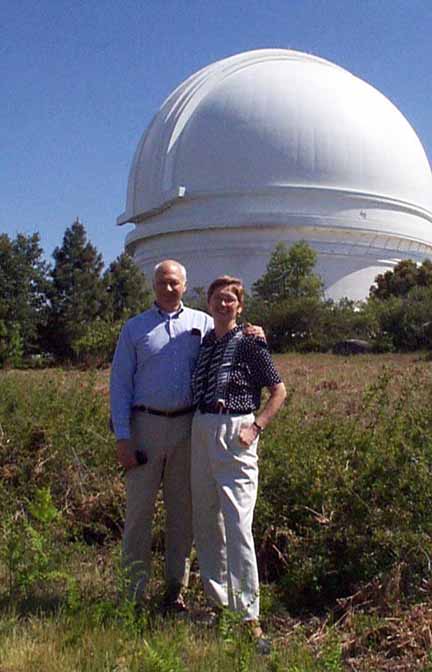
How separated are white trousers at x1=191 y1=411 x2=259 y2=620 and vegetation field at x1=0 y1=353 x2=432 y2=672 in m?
0.23

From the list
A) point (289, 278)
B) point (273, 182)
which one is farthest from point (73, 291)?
point (273, 182)

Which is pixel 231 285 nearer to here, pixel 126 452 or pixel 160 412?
pixel 160 412

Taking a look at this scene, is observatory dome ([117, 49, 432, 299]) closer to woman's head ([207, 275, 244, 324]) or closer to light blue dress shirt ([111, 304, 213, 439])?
light blue dress shirt ([111, 304, 213, 439])

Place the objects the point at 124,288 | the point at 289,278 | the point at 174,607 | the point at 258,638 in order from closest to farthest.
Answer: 1. the point at 258,638
2. the point at 174,607
3. the point at 124,288
4. the point at 289,278

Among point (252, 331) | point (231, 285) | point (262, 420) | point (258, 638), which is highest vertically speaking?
point (231, 285)

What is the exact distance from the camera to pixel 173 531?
16.3 feet

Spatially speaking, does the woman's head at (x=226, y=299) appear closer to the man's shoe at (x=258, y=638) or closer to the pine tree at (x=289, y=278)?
the man's shoe at (x=258, y=638)

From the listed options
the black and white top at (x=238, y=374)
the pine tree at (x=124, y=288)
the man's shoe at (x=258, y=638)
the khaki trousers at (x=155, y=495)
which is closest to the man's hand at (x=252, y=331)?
the black and white top at (x=238, y=374)

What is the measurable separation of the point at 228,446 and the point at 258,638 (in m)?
1.00

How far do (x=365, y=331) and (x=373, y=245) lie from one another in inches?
645

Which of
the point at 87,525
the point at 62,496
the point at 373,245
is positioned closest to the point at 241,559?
the point at 87,525

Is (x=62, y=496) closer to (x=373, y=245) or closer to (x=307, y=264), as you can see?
(x=307, y=264)

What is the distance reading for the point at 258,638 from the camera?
4.21 m

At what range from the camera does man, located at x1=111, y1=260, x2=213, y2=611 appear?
4.79 metres
